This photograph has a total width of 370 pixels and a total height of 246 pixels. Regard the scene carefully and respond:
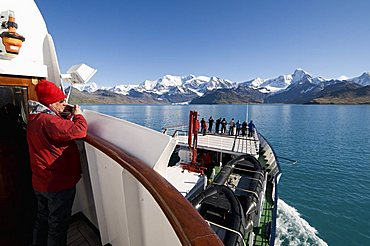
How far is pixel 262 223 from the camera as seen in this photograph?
22.1 ft

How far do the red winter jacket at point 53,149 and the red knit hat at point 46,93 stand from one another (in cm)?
14

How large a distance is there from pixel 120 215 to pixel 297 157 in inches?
800

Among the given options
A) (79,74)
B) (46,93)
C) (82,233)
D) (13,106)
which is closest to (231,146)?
(79,74)

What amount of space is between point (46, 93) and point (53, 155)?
56cm

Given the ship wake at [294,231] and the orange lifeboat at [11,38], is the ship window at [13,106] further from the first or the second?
the ship wake at [294,231]

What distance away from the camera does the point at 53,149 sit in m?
1.75

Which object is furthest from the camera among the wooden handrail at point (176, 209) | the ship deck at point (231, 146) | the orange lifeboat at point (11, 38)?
the ship deck at point (231, 146)

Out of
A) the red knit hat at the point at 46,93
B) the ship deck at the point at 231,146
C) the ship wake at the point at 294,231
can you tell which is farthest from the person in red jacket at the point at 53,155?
the ship deck at the point at 231,146

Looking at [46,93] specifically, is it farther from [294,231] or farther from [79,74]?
[294,231]

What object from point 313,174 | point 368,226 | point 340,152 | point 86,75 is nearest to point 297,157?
point 313,174

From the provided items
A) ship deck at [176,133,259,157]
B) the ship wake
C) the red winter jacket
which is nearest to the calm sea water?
the ship wake

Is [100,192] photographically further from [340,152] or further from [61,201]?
[340,152]

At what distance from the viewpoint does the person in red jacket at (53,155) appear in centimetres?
165

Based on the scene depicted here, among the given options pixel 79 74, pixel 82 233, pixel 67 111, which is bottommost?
pixel 82 233
